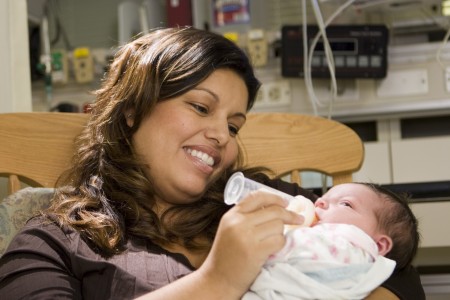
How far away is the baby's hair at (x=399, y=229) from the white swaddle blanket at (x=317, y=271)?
166 mm

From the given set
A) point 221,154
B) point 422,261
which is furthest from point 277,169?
point 422,261

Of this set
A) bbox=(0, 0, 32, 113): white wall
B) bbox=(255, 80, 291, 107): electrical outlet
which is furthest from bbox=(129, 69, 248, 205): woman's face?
bbox=(255, 80, 291, 107): electrical outlet

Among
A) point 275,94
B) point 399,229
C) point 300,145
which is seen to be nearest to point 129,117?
point 300,145

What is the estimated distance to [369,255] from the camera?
111 cm

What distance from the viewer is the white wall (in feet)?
5.80

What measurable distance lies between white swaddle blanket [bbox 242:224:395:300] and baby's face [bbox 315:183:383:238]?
0.37 ft

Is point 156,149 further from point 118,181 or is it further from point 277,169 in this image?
point 277,169

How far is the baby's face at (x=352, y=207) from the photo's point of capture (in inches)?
47.6

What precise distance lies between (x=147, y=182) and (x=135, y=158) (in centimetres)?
6

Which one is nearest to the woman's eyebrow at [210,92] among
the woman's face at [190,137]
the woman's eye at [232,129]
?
the woman's face at [190,137]

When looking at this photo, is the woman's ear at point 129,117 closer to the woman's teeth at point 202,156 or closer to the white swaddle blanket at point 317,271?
the woman's teeth at point 202,156

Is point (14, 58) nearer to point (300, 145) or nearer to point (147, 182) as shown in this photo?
point (147, 182)

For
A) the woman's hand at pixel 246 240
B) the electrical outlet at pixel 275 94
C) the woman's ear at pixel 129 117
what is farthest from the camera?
the electrical outlet at pixel 275 94

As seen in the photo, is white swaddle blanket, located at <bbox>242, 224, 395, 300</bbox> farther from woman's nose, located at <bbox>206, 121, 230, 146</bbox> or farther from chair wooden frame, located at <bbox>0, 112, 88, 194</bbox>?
chair wooden frame, located at <bbox>0, 112, 88, 194</bbox>
